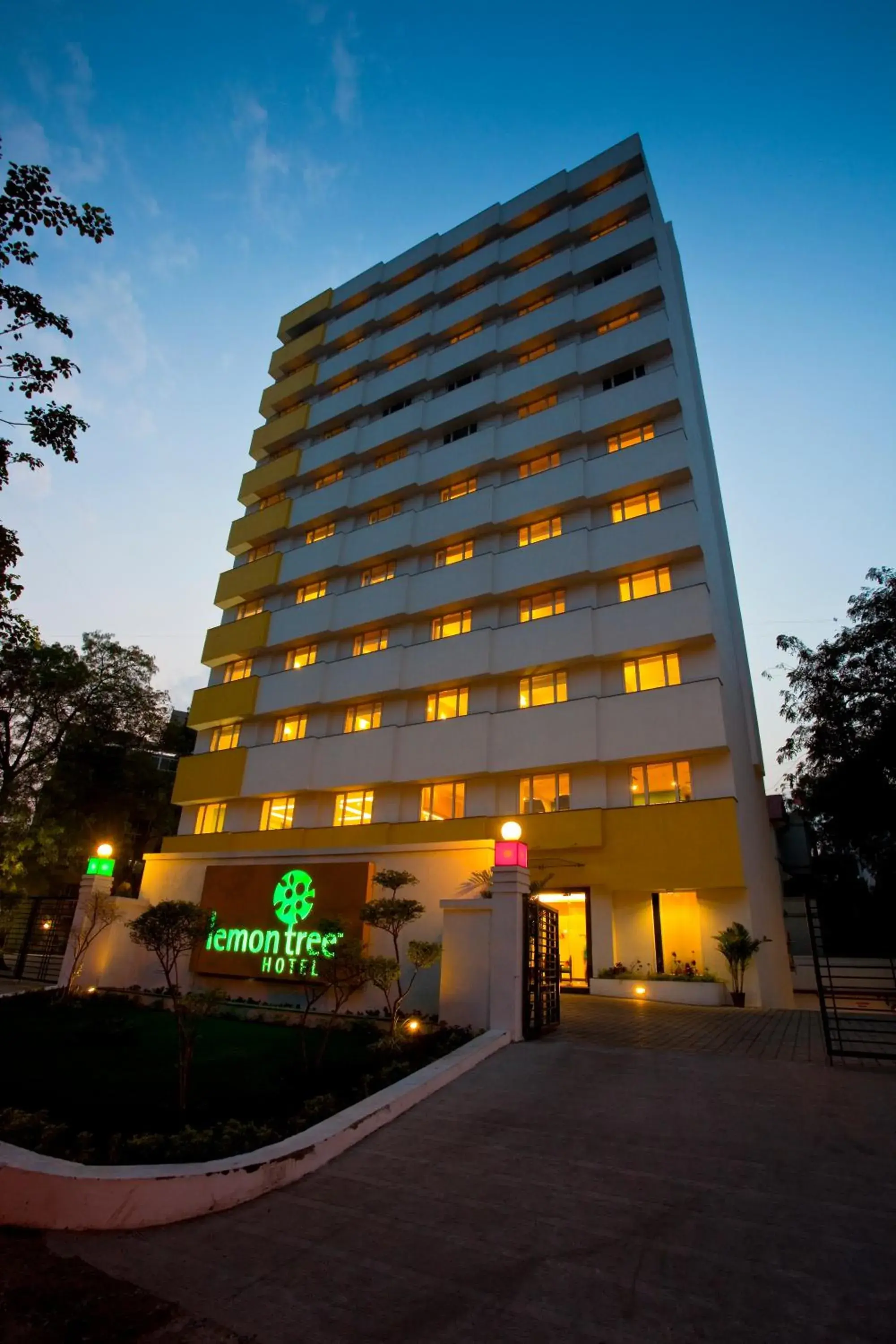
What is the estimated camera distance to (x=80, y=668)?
31.8 meters

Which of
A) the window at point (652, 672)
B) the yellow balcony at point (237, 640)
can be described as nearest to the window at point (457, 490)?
the yellow balcony at point (237, 640)

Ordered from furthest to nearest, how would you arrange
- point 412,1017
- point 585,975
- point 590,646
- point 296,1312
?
point 590,646, point 585,975, point 412,1017, point 296,1312

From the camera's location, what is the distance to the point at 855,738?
24.5m

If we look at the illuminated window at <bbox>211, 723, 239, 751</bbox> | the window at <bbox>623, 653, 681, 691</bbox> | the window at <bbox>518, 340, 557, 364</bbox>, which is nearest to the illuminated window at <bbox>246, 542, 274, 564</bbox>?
the illuminated window at <bbox>211, 723, 239, 751</bbox>

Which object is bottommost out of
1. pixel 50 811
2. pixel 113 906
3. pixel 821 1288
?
pixel 821 1288

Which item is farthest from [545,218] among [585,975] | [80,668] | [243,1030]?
[243,1030]

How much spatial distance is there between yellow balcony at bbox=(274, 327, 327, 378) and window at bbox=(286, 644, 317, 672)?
19.6 metres

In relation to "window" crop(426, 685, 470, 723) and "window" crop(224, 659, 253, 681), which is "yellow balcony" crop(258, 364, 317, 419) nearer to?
"window" crop(224, 659, 253, 681)

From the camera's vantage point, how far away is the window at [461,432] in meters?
32.1

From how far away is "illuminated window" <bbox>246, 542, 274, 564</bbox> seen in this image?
36750mm

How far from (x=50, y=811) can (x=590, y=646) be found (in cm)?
2557

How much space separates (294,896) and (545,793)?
35.6 feet

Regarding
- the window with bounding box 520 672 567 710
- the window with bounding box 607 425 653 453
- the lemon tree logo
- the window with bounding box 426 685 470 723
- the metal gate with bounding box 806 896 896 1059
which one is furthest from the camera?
the window with bounding box 426 685 470 723

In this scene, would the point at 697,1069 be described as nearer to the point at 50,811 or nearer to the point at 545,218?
the point at 50,811
